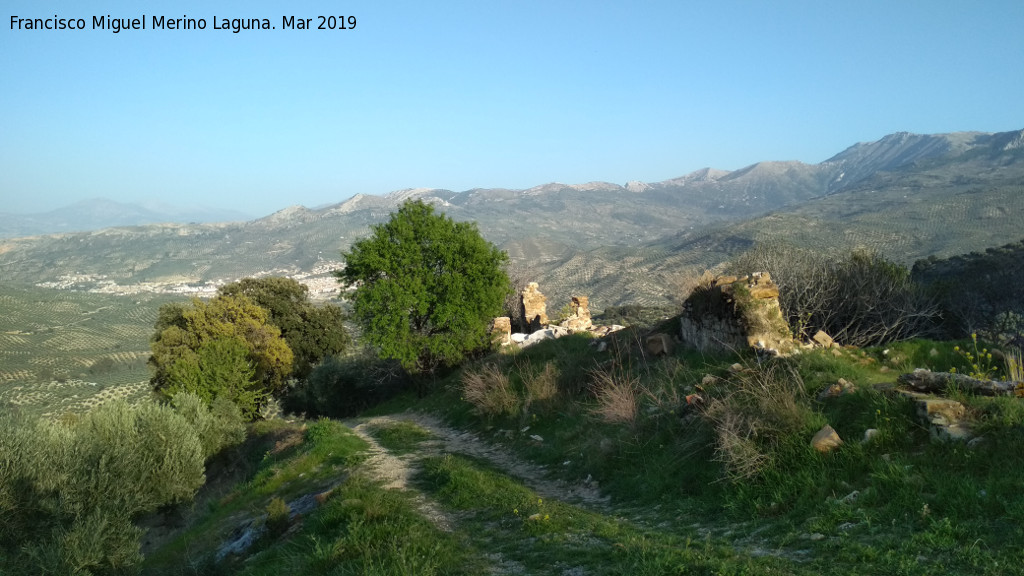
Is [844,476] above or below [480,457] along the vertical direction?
above

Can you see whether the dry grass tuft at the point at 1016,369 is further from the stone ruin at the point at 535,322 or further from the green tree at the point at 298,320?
the green tree at the point at 298,320

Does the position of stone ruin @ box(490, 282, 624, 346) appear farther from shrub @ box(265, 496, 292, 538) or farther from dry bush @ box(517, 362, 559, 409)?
shrub @ box(265, 496, 292, 538)

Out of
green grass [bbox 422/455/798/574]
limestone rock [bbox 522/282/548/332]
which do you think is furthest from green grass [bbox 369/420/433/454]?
limestone rock [bbox 522/282/548/332]

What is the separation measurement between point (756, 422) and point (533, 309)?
22991 millimetres

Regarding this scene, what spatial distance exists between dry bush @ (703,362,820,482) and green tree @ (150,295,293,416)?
22.5 m

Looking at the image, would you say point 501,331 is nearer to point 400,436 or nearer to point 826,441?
point 400,436

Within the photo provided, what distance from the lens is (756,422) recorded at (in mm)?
7566

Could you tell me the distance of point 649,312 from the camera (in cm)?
4144

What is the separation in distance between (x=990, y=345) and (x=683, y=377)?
5486mm

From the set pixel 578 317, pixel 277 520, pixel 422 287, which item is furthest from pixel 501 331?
pixel 277 520

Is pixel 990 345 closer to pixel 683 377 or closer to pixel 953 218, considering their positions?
pixel 683 377

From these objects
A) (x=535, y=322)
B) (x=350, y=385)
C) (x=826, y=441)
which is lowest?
(x=350, y=385)

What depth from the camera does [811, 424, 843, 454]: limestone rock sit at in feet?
22.8

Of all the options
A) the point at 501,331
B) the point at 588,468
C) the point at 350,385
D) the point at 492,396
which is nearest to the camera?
the point at 588,468
